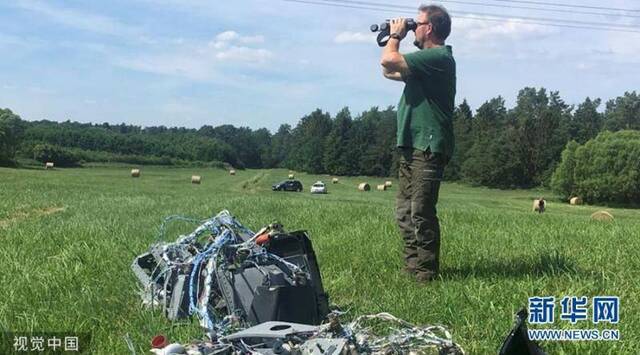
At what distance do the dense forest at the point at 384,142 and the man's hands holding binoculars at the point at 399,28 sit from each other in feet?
272

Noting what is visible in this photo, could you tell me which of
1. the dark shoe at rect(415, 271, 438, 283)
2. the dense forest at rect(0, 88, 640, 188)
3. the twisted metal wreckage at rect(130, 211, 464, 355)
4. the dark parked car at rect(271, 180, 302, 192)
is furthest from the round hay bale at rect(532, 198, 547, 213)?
the dense forest at rect(0, 88, 640, 188)

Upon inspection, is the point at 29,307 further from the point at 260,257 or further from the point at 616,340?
the point at 616,340

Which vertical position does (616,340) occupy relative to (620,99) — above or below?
below

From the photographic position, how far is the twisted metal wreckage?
2.72 m

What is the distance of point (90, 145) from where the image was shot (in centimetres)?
13400

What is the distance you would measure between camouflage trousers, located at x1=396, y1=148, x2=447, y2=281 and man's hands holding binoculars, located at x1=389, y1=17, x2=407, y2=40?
98cm

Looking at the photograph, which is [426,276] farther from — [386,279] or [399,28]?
[399,28]

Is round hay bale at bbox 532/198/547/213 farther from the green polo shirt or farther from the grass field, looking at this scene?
the green polo shirt

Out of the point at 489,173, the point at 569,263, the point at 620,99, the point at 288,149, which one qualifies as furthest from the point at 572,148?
the point at 288,149

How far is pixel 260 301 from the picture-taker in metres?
3.35

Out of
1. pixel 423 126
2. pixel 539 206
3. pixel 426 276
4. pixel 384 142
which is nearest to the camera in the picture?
pixel 426 276

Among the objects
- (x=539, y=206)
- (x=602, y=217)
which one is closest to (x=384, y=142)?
(x=539, y=206)

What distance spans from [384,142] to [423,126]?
11420 cm

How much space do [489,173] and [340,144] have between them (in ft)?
Answer: 126
